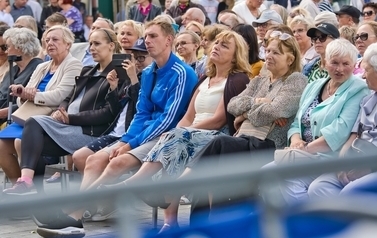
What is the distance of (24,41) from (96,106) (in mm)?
1784

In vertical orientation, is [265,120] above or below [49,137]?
above

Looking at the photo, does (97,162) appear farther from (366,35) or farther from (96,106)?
(366,35)

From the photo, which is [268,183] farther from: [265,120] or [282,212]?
[265,120]

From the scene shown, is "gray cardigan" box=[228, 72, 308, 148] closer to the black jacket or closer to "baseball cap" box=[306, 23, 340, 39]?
"baseball cap" box=[306, 23, 340, 39]

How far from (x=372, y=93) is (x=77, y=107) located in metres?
3.07

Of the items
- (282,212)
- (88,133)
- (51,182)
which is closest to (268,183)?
(282,212)

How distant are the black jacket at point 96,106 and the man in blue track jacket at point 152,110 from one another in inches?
15.3

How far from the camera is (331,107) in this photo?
5.61 m

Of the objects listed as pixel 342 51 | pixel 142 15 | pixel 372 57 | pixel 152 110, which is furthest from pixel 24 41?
pixel 142 15

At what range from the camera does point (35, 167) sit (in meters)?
7.29

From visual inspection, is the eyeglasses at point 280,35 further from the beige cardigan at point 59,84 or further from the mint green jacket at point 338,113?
the beige cardigan at point 59,84

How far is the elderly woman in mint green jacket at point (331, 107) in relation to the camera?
550 cm

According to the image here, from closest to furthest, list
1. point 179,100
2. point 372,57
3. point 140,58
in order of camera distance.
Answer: point 372,57 → point 179,100 → point 140,58

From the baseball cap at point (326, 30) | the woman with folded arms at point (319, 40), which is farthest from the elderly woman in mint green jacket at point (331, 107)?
the baseball cap at point (326, 30)
